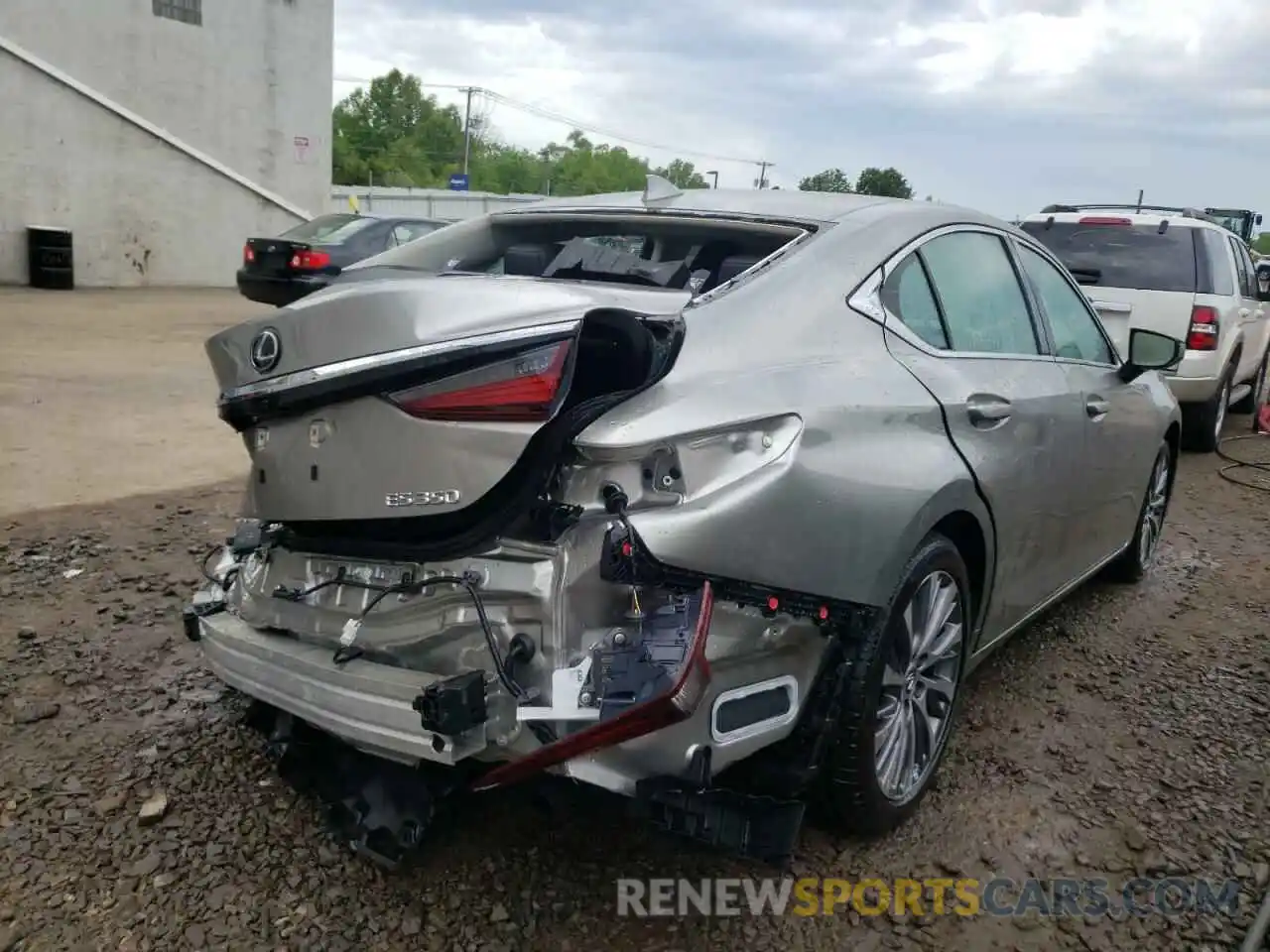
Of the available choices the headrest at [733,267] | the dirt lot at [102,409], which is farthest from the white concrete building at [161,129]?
the headrest at [733,267]

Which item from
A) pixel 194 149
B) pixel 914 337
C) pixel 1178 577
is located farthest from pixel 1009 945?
pixel 194 149

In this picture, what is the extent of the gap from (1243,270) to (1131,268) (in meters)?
1.50

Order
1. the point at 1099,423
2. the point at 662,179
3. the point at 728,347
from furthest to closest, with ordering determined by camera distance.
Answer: the point at 1099,423 → the point at 662,179 → the point at 728,347

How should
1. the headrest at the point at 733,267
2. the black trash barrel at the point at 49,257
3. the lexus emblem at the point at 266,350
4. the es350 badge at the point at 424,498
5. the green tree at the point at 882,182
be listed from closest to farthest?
the es350 badge at the point at 424,498
the lexus emblem at the point at 266,350
the headrest at the point at 733,267
the black trash barrel at the point at 49,257
the green tree at the point at 882,182

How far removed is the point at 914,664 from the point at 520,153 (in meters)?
99.1

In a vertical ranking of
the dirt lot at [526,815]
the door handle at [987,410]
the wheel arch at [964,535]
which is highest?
the door handle at [987,410]

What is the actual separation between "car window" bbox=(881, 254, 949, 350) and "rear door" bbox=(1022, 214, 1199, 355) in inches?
209

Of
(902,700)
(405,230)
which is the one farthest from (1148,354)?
(405,230)

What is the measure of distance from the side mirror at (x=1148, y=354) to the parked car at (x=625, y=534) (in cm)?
144

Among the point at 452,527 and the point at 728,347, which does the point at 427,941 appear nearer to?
the point at 452,527

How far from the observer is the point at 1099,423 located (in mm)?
3785

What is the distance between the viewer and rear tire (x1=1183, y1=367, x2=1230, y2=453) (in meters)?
8.17

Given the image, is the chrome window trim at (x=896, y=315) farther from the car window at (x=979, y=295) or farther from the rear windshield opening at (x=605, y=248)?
the rear windshield opening at (x=605, y=248)

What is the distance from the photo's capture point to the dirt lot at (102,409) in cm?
595
